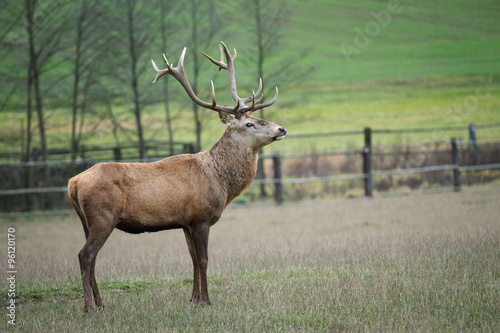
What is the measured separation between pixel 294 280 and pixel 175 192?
72.6 inches

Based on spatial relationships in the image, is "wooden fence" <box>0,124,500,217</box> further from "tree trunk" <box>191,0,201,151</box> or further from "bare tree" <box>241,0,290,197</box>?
"bare tree" <box>241,0,290,197</box>

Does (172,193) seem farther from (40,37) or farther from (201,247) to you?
(40,37)

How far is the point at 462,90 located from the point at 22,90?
118 ft

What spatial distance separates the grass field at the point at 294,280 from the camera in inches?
214

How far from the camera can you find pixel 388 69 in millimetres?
54156

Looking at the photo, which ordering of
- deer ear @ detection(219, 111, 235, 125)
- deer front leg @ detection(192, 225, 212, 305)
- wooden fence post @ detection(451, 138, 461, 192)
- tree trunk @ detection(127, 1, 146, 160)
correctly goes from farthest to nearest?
tree trunk @ detection(127, 1, 146, 160), wooden fence post @ detection(451, 138, 461, 192), deer ear @ detection(219, 111, 235, 125), deer front leg @ detection(192, 225, 212, 305)

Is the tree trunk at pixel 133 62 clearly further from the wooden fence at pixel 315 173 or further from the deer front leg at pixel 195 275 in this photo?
the deer front leg at pixel 195 275

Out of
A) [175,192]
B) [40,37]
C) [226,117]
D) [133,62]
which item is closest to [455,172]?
[133,62]

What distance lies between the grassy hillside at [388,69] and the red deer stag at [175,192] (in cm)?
2674

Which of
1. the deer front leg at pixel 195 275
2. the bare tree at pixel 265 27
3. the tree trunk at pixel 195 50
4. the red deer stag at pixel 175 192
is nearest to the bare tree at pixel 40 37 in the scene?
the tree trunk at pixel 195 50

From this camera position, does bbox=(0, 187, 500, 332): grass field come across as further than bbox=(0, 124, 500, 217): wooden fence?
No

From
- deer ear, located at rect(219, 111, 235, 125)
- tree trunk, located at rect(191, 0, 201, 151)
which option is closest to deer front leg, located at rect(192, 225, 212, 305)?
deer ear, located at rect(219, 111, 235, 125)

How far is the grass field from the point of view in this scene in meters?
5.44

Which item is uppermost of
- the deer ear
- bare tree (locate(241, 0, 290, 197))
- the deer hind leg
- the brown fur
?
bare tree (locate(241, 0, 290, 197))
